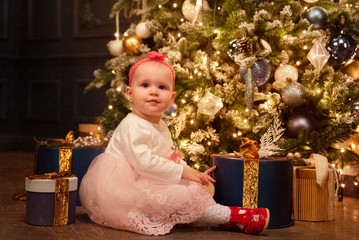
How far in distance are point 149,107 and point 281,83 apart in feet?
3.76

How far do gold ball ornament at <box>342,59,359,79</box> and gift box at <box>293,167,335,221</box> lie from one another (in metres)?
1.01

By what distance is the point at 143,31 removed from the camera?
11.4ft

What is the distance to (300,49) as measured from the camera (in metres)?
3.08

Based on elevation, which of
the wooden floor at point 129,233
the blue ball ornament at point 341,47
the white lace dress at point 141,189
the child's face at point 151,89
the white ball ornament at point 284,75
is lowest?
A: the wooden floor at point 129,233

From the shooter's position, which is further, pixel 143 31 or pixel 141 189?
pixel 143 31

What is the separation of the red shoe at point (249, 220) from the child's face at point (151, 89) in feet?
1.81

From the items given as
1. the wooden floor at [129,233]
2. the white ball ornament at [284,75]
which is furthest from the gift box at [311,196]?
the white ball ornament at [284,75]

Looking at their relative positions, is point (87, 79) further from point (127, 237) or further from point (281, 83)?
point (127, 237)

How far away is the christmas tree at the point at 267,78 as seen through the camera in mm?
2844

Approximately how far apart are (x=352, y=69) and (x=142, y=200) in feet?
6.12

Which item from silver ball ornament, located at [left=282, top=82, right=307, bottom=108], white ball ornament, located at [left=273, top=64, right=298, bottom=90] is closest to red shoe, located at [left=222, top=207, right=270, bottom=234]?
silver ball ornament, located at [left=282, top=82, right=307, bottom=108]

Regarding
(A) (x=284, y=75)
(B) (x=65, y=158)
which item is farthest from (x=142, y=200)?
(A) (x=284, y=75)

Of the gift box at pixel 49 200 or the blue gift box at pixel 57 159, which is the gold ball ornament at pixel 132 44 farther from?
the gift box at pixel 49 200

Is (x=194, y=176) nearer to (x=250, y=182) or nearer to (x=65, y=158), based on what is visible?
(x=250, y=182)
